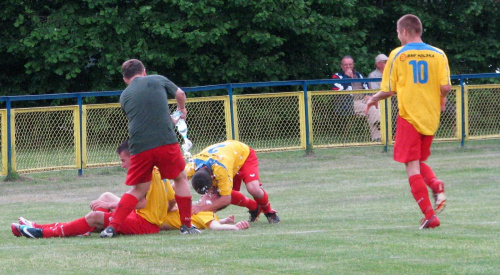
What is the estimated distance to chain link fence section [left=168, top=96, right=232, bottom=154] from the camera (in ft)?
52.0

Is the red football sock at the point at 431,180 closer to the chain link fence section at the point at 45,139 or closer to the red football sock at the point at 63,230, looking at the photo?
the red football sock at the point at 63,230

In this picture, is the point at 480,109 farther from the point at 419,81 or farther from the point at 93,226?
the point at 93,226

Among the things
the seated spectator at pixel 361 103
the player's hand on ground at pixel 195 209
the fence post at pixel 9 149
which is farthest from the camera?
the seated spectator at pixel 361 103

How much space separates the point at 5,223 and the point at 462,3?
54.5 ft

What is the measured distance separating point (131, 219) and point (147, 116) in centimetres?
97

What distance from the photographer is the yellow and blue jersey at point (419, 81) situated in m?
8.11

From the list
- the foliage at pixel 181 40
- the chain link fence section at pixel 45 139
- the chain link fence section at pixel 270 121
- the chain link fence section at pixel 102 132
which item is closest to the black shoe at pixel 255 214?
the chain link fence section at pixel 102 132

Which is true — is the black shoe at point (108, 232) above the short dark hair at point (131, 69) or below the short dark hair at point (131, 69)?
below

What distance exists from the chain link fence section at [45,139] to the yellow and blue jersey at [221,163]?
6.47 metres

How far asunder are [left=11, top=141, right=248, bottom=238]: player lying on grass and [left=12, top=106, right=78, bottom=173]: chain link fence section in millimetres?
6450

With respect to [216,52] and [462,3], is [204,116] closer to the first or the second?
[216,52]

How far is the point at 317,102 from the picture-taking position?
16.9 metres

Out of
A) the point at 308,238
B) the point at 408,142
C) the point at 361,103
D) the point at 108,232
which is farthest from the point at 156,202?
the point at 361,103

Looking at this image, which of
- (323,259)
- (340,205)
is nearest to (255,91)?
(340,205)
